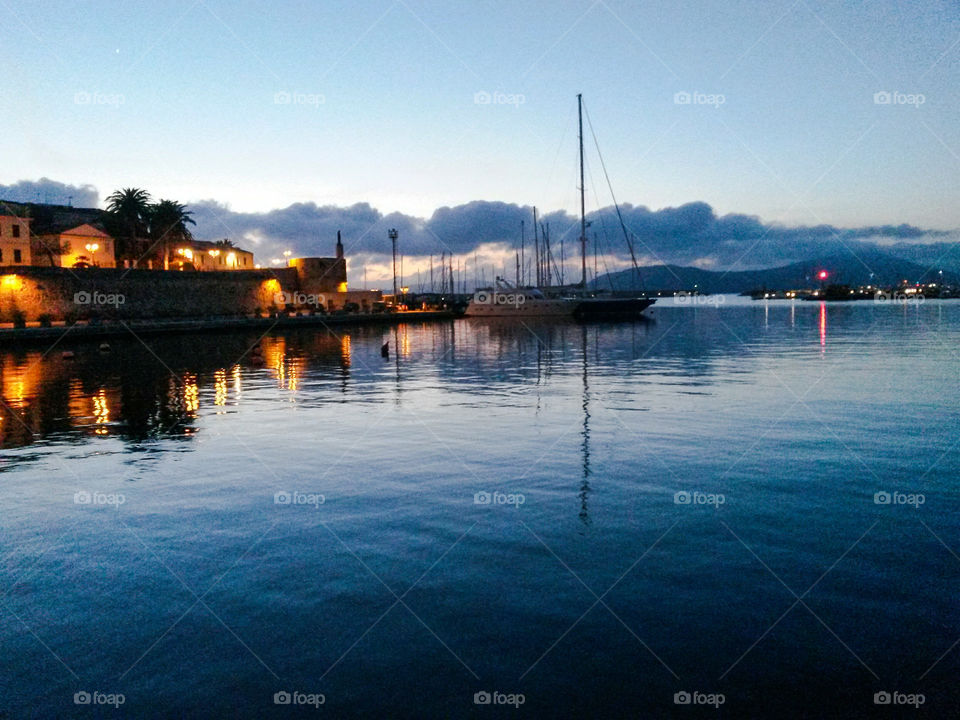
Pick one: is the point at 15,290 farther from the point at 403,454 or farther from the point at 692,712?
the point at 692,712

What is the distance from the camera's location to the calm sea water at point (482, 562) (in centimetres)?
568

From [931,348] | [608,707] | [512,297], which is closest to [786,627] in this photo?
[608,707]

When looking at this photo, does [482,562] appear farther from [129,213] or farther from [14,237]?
[129,213]

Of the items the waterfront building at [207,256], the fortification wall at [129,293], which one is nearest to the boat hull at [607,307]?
the fortification wall at [129,293]

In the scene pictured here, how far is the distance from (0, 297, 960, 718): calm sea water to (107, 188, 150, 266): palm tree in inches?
2866

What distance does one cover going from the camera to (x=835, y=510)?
403 inches

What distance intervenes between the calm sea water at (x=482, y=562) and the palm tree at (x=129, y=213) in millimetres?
72801

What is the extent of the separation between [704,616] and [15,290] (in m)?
68.1

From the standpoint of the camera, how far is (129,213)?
274ft

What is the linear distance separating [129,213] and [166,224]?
4.60 meters

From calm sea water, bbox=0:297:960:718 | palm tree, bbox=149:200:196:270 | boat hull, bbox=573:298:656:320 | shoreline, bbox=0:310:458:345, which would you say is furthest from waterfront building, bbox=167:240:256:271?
calm sea water, bbox=0:297:960:718

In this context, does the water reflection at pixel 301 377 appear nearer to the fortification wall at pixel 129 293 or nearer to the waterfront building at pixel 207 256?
the fortification wall at pixel 129 293

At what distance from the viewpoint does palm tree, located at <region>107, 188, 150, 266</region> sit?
83.2m

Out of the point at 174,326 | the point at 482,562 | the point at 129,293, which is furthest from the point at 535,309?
the point at 482,562
